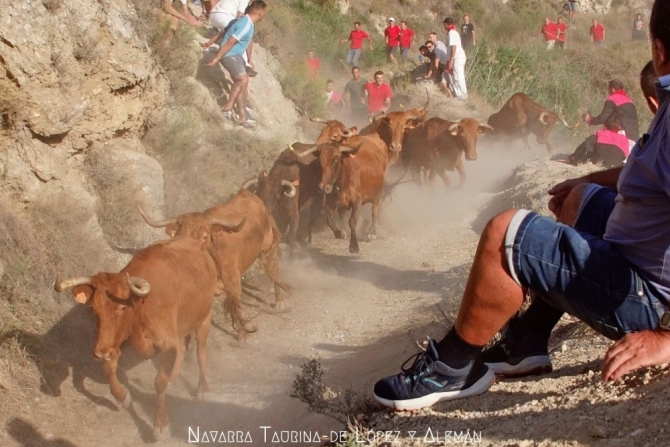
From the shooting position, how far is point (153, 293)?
6.61 m

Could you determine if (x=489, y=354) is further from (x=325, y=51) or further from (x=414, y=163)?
(x=325, y=51)

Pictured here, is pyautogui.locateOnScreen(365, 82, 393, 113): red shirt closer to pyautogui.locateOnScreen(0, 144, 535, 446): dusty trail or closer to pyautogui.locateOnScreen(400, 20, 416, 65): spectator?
pyautogui.locateOnScreen(0, 144, 535, 446): dusty trail

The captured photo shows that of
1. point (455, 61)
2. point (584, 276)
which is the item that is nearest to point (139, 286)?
point (584, 276)

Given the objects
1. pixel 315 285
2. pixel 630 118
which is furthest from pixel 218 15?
pixel 630 118

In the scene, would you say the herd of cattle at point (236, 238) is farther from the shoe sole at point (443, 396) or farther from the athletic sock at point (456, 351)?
the athletic sock at point (456, 351)

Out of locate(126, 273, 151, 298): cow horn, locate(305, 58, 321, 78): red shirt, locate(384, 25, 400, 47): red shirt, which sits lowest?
locate(305, 58, 321, 78): red shirt

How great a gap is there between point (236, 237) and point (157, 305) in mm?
2140

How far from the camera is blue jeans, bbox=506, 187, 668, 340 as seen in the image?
301cm

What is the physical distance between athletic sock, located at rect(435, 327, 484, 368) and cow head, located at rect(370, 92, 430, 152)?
37.2 feet

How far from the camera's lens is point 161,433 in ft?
21.7

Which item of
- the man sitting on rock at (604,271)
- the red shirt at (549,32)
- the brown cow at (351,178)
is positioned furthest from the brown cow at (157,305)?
the red shirt at (549,32)

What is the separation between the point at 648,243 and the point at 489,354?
52.3 inches

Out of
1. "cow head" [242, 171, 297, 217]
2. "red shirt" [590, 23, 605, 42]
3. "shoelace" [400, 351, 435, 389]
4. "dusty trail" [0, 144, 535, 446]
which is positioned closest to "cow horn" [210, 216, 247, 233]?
"dusty trail" [0, 144, 535, 446]

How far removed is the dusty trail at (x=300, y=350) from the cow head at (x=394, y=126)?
2.27m
